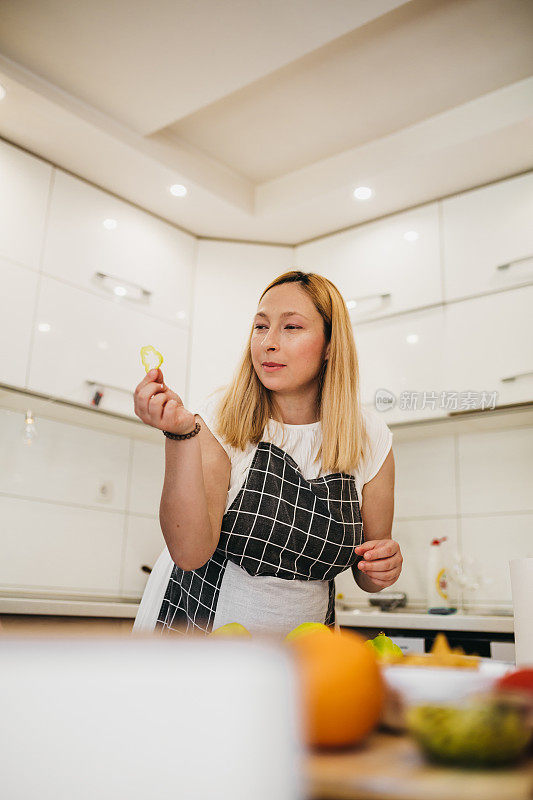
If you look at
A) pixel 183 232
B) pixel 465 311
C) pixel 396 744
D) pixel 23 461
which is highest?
pixel 183 232

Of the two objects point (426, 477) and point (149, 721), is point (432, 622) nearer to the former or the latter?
point (426, 477)

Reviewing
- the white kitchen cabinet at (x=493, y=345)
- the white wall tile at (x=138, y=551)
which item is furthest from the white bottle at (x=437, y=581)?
the white wall tile at (x=138, y=551)

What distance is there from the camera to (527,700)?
25 cm

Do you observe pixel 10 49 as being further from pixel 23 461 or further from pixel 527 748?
pixel 527 748

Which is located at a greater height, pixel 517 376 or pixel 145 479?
pixel 517 376

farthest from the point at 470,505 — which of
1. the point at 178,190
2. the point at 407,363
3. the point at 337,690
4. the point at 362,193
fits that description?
the point at 337,690

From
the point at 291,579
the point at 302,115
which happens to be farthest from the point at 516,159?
the point at 291,579

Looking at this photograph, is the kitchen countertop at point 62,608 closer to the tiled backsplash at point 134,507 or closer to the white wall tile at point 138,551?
the tiled backsplash at point 134,507

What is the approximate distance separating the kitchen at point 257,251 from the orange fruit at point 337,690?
188cm

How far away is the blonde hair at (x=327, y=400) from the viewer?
121cm

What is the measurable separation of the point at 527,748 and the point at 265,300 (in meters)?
1.17

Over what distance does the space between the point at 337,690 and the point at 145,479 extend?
280cm

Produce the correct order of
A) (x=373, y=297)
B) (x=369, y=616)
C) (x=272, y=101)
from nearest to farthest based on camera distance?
(x=369, y=616) → (x=272, y=101) → (x=373, y=297)

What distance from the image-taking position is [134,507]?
9.70 ft
